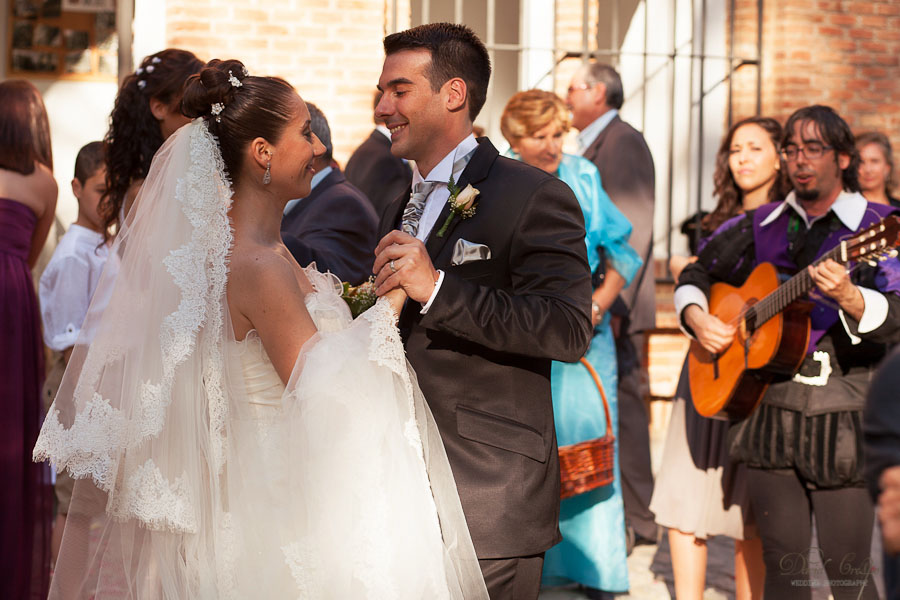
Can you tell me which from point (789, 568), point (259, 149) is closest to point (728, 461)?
point (789, 568)

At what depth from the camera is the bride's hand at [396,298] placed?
242 cm

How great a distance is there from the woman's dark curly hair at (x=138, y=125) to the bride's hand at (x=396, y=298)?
159 cm

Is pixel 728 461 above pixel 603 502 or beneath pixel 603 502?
above

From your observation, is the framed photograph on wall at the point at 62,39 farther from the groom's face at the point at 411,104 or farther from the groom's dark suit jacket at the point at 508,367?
the groom's dark suit jacket at the point at 508,367

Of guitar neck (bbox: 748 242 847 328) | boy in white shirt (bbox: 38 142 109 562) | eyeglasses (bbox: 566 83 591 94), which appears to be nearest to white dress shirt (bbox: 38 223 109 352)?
boy in white shirt (bbox: 38 142 109 562)

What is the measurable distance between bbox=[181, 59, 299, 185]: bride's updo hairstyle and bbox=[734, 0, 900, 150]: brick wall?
6371 millimetres

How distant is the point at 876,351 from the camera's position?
3.62 metres

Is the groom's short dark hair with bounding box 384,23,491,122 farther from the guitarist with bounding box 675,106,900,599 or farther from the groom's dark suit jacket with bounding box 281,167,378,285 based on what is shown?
the guitarist with bounding box 675,106,900,599

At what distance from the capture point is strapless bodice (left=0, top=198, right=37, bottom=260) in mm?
4168

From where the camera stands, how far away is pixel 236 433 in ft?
8.23

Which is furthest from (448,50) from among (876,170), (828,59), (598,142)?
(828,59)

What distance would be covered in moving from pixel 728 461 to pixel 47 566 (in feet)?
9.69

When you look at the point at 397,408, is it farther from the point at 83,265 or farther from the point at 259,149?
the point at 83,265

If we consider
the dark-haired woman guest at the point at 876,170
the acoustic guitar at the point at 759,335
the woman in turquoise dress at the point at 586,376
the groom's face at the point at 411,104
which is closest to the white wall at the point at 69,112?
the woman in turquoise dress at the point at 586,376
